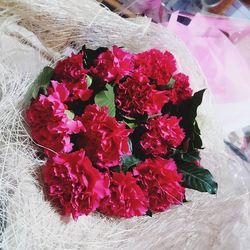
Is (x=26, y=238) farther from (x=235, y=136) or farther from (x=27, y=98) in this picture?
(x=235, y=136)

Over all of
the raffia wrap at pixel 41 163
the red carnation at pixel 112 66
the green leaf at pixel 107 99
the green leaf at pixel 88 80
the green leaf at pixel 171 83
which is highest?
the red carnation at pixel 112 66

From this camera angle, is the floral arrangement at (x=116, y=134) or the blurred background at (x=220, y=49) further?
the blurred background at (x=220, y=49)

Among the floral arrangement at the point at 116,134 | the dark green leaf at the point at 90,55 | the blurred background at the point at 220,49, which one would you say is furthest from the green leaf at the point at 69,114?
the blurred background at the point at 220,49

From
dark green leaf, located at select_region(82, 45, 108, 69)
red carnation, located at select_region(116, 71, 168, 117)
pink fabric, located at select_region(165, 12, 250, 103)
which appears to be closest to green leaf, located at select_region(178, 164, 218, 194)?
red carnation, located at select_region(116, 71, 168, 117)

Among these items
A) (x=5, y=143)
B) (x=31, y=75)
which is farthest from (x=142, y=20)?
(x=5, y=143)

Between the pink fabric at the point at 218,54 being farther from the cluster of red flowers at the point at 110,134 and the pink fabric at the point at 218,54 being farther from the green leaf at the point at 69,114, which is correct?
the green leaf at the point at 69,114

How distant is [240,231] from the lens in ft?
2.43

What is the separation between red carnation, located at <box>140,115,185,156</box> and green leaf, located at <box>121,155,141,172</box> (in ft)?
0.08

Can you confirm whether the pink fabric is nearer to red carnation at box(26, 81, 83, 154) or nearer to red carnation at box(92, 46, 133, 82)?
red carnation at box(92, 46, 133, 82)

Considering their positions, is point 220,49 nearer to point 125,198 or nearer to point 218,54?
point 218,54

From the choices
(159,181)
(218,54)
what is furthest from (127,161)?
(218,54)

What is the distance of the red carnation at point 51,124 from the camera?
606 mm

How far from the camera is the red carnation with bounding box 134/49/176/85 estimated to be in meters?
0.71

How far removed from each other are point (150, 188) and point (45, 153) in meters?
0.16
